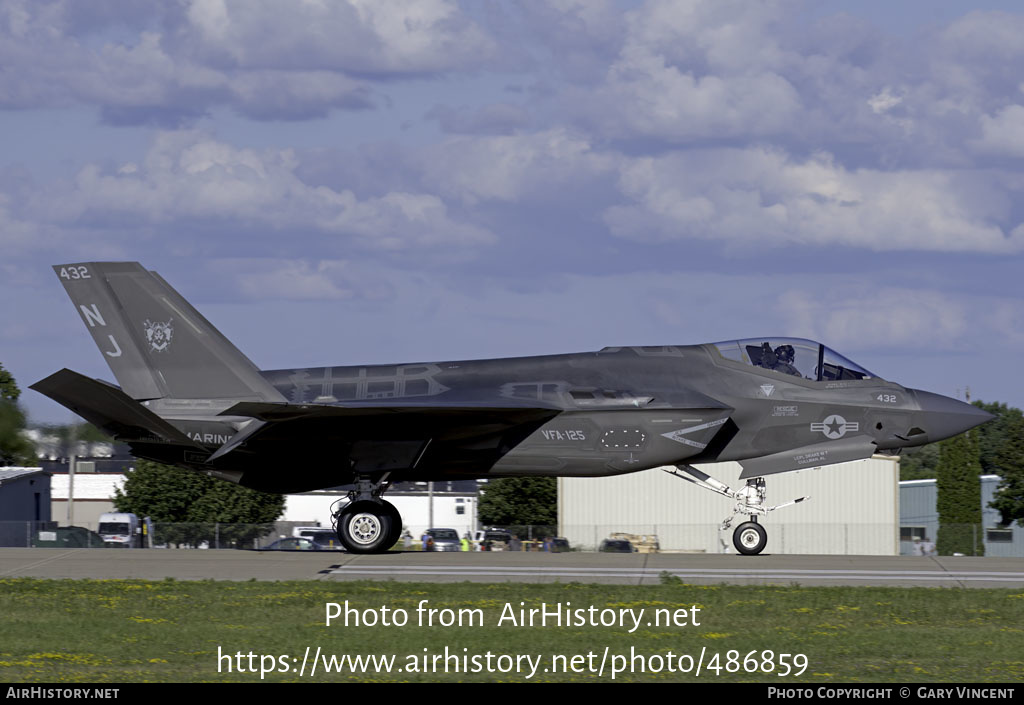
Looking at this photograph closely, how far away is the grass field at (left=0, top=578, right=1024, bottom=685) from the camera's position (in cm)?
1198

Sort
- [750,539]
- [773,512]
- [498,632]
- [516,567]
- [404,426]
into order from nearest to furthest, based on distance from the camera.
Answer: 1. [498,632]
2. [516,567]
3. [404,426]
4. [750,539]
5. [773,512]

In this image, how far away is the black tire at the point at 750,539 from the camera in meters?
22.6

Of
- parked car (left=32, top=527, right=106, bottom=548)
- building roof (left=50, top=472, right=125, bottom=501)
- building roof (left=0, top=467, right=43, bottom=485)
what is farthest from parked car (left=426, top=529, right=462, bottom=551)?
building roof (left=50, top=472, right=125, bottom=501)

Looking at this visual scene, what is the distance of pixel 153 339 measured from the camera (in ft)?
76.2

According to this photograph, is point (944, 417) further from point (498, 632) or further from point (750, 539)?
point (498, 632)

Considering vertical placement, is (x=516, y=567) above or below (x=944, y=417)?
below

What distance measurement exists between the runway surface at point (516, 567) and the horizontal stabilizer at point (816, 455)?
157 cm

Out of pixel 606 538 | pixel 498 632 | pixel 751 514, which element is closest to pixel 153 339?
pixel 751 514

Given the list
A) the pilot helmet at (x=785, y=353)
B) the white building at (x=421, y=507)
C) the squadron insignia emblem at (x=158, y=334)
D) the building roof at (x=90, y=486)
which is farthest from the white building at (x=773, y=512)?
the building roof at (x=90, y=486)

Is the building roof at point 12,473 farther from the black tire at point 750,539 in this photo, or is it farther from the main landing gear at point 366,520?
the black tire at point 750,539

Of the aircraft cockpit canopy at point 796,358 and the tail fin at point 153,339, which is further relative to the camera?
the tail fin at point 153,339

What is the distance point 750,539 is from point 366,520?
674 cm
